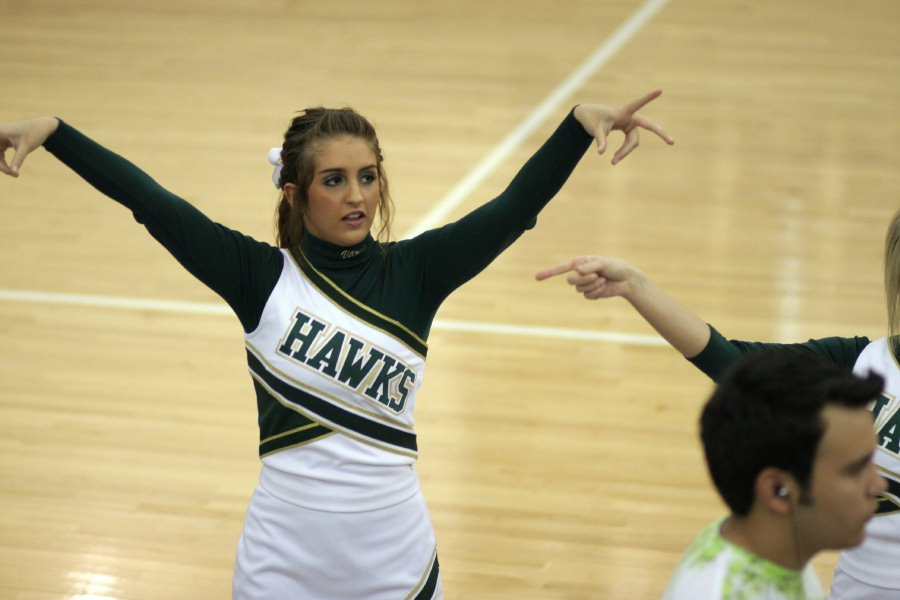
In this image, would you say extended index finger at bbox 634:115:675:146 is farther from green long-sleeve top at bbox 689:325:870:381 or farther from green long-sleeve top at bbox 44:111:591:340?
green long-sleeve top at bbox 689:325:870:381

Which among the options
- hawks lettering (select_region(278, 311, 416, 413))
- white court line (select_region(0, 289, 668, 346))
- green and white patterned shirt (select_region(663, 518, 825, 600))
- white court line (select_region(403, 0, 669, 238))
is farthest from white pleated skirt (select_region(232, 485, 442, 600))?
white court line (select_region(403, 0, 669, 238))

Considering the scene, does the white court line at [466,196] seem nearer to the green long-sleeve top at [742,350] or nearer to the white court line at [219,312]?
the white court line at [219,312]

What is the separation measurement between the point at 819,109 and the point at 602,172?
1688 mm

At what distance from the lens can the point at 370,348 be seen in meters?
2.53

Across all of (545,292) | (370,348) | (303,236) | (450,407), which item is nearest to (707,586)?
(370,348)

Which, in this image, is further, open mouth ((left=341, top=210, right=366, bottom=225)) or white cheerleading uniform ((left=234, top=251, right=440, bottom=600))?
open mouth ((left=341, top=210, right=366, bottom=225))

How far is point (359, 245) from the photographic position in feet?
8.66

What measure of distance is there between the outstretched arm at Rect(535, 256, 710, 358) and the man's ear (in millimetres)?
730

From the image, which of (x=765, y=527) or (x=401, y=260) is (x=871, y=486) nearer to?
(x=765, y=527)

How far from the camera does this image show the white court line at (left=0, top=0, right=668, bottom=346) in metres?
5.58

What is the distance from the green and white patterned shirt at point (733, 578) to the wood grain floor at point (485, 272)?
2334 mm

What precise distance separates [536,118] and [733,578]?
6.47 m

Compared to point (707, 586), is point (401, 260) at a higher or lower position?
higher

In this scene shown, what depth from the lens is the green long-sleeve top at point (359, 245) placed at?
2.47 metres
